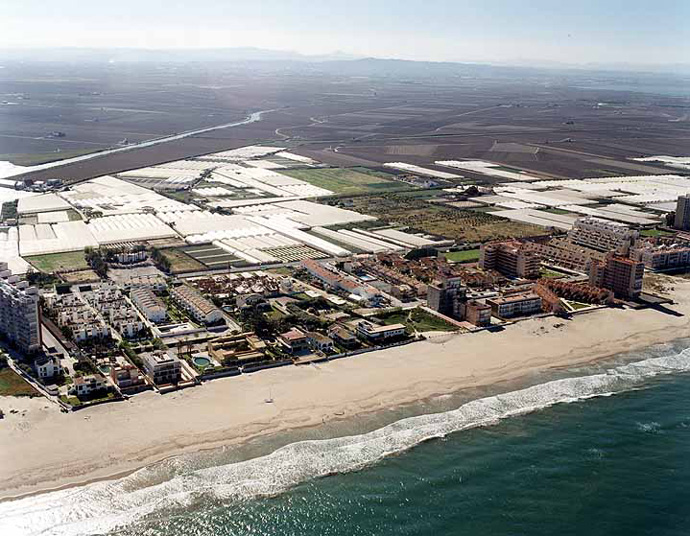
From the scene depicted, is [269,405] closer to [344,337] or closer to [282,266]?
[344,337]

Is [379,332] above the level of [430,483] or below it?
above

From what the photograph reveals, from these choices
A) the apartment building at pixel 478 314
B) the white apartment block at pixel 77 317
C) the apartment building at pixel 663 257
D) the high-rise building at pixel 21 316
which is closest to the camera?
the high-rise building at pixel 21 316

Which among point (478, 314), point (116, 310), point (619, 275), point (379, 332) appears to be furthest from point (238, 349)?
point (619, 275)

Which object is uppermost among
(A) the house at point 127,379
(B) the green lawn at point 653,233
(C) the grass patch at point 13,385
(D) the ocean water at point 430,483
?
(B) the green lawn at point 653,233

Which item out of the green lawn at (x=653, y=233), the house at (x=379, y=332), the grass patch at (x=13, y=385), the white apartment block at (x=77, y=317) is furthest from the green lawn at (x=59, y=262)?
the green lawn at (x=653, y=233)

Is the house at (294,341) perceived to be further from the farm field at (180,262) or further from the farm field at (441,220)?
the farm field at (441,220)

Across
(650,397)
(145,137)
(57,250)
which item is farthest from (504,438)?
(145,137)
